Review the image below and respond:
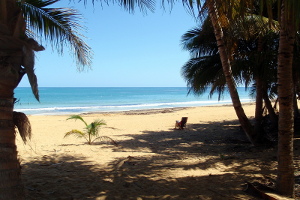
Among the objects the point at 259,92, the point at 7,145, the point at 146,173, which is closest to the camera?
the point at 7,145

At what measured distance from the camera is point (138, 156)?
20.9 feet

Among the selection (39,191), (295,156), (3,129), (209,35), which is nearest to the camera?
→ (3,129)

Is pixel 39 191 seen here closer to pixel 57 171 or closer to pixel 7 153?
pixel 57 171

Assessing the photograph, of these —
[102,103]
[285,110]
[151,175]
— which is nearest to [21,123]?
[151,175]

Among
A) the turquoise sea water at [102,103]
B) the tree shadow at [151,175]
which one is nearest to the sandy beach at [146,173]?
the tree shadow at [151,175]

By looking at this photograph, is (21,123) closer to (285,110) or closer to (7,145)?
(7,145)

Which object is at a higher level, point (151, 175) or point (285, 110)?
point (285, 110)

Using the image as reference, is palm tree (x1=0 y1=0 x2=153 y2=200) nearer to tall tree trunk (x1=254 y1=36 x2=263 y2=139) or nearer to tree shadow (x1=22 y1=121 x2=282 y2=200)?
tree shadow (x1=22 y1=121 x2=282 y2=200)

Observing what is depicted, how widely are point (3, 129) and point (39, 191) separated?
1540 millimetres

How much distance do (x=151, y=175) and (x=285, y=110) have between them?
241 cm

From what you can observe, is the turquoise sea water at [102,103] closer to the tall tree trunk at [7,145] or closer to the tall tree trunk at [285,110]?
the tall tree trunk at [7,145]

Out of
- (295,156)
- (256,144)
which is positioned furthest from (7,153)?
(256,144)

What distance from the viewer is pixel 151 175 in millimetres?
4723

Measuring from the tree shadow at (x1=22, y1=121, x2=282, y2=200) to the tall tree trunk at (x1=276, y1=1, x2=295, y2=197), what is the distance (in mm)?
581
